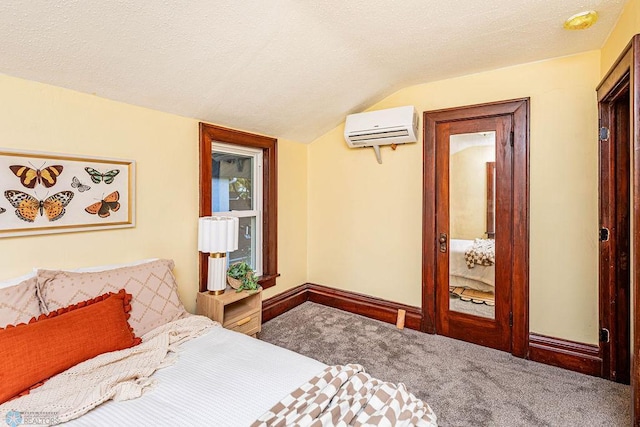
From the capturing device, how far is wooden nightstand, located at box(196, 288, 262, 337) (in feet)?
7.59

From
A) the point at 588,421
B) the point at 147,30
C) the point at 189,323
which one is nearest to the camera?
the point at 147,30

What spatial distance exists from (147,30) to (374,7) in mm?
1247

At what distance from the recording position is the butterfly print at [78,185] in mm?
1827

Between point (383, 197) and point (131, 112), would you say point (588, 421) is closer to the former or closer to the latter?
point (383, 197)

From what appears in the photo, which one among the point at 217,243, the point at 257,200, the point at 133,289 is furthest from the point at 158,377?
the point at 257,200

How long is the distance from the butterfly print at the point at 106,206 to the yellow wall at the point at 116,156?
133mm

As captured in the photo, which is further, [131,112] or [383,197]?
[383,197]

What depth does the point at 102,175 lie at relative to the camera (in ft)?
6.41

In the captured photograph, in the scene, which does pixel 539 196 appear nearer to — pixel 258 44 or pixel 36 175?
pixel 258 44

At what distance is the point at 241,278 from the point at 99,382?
1.39 meters

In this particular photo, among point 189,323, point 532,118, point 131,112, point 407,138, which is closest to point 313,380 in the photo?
point 189,323

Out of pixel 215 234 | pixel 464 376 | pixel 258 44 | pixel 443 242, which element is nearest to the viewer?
pixel 258 44

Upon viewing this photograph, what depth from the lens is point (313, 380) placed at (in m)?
1.29

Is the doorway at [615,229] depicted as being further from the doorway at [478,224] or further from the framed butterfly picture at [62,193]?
the framed butterfly picture at [62,193]
